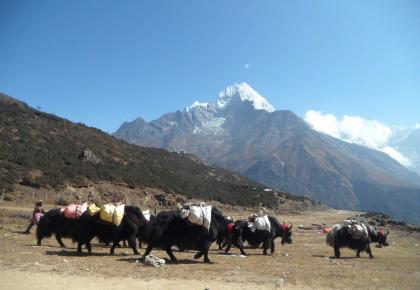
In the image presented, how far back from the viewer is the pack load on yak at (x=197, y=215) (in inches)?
498

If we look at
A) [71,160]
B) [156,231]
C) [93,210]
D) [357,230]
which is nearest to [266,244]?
[357,230]

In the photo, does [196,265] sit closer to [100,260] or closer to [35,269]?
[100,260]

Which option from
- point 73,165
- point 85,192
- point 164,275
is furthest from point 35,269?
point 73,165

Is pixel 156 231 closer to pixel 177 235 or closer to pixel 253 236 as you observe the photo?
pixel 177 235

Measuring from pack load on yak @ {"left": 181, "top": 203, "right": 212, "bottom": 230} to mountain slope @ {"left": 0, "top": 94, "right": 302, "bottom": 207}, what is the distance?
27.6 m

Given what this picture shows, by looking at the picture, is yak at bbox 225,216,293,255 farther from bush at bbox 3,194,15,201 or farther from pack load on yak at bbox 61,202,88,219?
bush at bbox 3,194,15,201

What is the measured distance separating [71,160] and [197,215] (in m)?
38.5

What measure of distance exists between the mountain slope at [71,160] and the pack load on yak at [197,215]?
27.6 meters

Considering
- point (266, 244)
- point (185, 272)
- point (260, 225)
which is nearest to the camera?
point (185, 272)

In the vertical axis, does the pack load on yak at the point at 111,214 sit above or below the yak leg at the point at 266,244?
above

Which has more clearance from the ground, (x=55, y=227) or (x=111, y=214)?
(x=111, y=214)

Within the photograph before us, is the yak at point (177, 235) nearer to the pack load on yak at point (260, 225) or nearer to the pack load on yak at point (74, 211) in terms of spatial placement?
the pack load on yak at point (74, 211)

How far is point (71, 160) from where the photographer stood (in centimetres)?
4800

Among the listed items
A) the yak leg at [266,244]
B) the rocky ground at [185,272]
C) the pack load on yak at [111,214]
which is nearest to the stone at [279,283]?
the rocky ground at [185,272]
